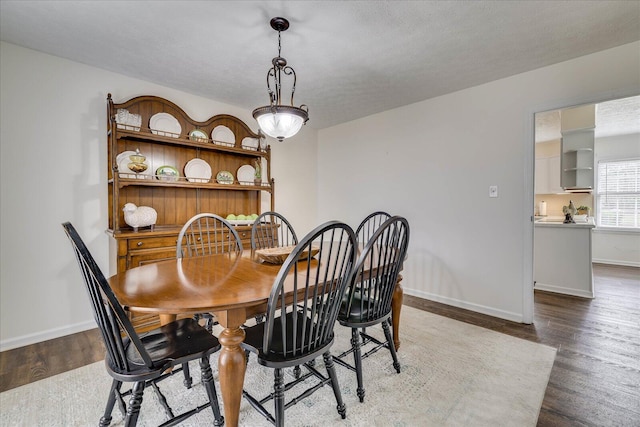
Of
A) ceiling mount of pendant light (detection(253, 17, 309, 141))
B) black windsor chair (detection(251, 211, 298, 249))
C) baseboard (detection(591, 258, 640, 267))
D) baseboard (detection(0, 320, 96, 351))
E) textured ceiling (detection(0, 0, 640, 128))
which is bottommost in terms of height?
baseboard (detection(0, 320, 96, 351))

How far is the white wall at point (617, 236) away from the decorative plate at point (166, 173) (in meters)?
7.24

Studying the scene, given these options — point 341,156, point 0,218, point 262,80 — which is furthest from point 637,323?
point 0,218

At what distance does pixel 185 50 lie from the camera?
2.31 meters

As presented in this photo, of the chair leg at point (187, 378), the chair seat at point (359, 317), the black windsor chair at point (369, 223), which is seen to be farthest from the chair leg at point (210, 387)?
the black windsor chair at point (369, 223)

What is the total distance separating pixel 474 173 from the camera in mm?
3041

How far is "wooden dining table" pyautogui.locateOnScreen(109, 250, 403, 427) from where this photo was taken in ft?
3.68

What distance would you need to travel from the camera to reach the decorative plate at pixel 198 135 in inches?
122

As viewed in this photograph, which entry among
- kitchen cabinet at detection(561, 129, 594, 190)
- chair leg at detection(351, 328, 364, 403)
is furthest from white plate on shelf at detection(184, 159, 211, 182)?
kitchen cabinet at detection(561, 129, 594, 190)

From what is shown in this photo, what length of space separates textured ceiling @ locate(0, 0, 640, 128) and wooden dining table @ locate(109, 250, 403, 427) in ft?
5.31

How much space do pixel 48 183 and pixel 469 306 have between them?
4069 millimetres

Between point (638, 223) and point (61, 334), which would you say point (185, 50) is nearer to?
point (61, 334)

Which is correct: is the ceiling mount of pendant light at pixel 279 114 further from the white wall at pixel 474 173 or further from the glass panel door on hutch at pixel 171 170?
the white wall at pixel 474 173

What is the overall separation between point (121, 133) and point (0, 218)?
1074 millimetres

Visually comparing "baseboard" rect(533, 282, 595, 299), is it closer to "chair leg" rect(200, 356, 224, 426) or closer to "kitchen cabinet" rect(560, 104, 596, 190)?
"kitchen cabinet" rect(560, 104, 596, 190)
